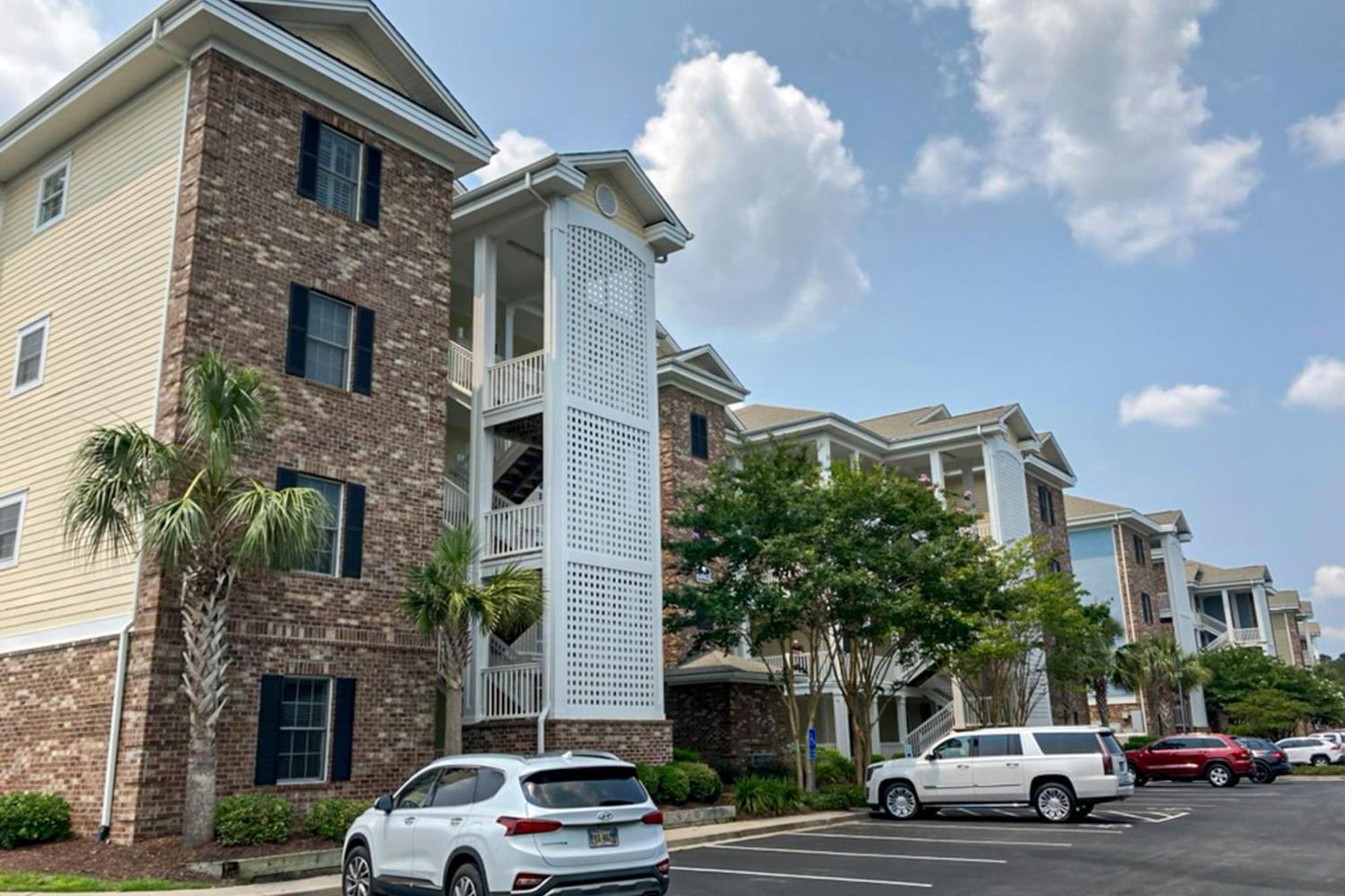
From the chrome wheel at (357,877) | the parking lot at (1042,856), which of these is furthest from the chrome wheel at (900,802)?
the chrome wheel at (357,877)

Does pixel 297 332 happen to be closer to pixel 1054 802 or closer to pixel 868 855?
pixel 868 855

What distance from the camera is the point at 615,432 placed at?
22.9 m

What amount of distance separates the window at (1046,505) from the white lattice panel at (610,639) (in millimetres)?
25001

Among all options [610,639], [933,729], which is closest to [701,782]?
[610,639]

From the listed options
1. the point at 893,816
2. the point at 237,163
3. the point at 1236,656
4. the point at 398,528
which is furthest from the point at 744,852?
the point at 1236,656

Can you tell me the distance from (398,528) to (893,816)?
37.4 ft

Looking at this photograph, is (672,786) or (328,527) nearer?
(328,527)

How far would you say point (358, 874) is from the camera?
11625mm

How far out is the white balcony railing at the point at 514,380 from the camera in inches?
881

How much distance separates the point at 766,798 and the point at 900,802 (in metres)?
2.71

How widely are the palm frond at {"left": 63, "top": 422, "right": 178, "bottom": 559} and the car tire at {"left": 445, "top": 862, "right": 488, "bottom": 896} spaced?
27.1ft

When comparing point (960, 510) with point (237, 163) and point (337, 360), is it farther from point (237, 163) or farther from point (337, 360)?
point (237, 163)

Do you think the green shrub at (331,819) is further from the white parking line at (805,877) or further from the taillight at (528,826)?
the taillight at (528,826)

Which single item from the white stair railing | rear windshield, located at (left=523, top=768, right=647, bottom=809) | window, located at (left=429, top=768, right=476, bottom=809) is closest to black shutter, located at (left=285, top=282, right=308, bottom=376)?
window, located at (left=429, top=768, right=476, bottom=809)
